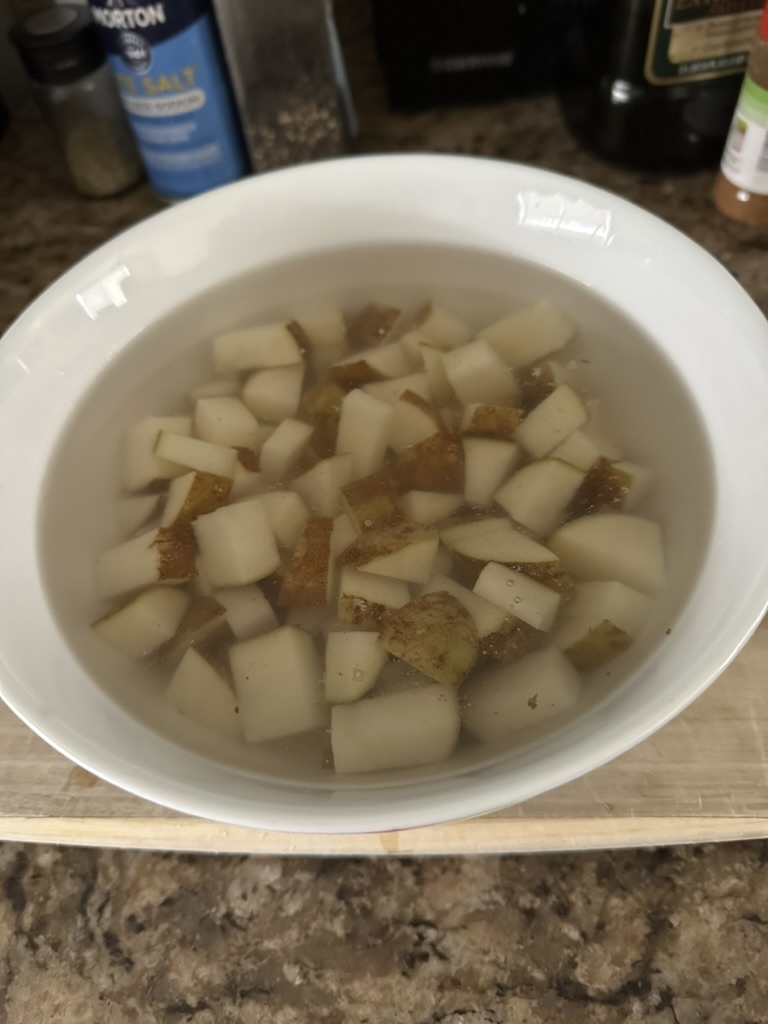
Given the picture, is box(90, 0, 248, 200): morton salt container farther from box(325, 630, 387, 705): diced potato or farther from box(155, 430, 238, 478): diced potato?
box(325, 630, 387, 705): diced potato

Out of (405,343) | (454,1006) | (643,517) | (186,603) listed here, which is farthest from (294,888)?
(405,343)

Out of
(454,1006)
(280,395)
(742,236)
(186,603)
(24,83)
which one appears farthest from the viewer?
(24,83)

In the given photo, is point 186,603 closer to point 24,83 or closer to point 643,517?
point 643,517

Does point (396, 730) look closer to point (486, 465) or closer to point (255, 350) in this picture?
point (486, 465)

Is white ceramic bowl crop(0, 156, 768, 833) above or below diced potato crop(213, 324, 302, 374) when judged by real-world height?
above

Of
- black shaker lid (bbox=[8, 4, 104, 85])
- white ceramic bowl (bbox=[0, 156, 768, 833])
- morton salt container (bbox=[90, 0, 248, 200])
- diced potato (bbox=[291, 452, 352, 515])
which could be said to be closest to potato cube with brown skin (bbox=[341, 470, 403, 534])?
diced potato (bbox=[291, 452, 352, 515])

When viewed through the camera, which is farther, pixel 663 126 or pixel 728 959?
pixel 663 126

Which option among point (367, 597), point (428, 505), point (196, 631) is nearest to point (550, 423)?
point (428, 505)
